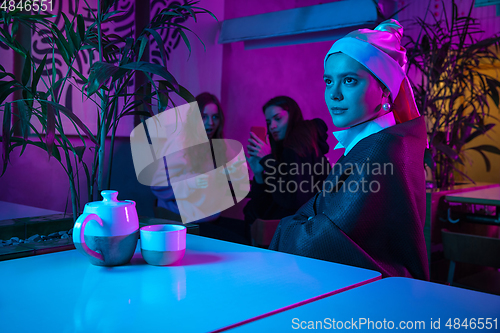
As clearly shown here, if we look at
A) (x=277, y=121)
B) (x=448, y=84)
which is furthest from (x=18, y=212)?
(x=448, y=84)

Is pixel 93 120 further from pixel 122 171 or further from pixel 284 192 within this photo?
pixel 284 192

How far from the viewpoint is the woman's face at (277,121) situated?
2.84 meters

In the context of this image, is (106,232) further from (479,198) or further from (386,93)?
(479,198)

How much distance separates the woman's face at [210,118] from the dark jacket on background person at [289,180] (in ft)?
2.28

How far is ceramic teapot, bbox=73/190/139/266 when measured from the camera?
0.75m

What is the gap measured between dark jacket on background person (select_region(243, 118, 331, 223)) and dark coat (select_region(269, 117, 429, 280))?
162cm

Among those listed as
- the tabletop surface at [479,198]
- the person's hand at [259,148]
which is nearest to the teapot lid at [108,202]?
the person's hand at [259,148]

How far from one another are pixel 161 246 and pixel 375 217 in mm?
441

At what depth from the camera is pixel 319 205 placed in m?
1.03

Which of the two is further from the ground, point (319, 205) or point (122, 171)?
point (319, 205)

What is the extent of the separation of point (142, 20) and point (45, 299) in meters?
3.01

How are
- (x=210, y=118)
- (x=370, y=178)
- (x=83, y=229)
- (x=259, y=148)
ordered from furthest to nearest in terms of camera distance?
(x=210, y=118), (x=259, y=148), (x=370, y=178), (x=83, y=229)

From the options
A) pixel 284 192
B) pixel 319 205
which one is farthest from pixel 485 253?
pixel 319 205

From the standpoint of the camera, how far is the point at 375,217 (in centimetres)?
93
